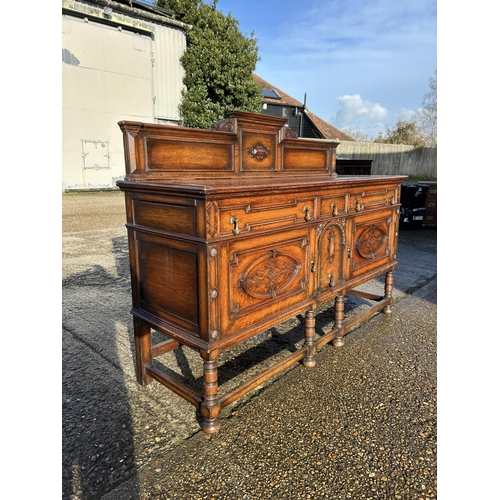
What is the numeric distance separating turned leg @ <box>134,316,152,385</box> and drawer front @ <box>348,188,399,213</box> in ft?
5.44

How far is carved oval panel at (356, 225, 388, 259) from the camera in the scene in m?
3.15

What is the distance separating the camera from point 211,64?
14.5m

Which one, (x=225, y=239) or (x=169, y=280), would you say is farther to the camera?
(x=169, y=280)

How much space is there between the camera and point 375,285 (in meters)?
4.71

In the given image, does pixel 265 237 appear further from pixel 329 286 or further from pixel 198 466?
pixel 198 466

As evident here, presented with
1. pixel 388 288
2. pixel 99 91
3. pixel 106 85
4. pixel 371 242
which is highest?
pixel 106 85

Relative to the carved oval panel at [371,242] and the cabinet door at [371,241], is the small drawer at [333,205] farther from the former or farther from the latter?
the carved oval panel at [371,242]

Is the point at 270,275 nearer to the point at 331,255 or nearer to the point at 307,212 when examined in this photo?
the point at 307,212

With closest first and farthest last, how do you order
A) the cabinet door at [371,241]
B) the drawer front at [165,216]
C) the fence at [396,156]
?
1. the drawer front at [165,216]
2. the cabinet door at [371,241]
3. the fence at [396,156]

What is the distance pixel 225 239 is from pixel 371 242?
1.78 meters

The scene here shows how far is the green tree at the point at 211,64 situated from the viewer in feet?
47.5

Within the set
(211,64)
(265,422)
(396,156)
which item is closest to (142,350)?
(265,422)

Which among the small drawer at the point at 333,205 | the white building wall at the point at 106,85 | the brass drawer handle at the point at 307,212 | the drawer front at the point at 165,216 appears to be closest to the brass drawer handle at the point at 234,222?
the drawer front at the point at 165,216

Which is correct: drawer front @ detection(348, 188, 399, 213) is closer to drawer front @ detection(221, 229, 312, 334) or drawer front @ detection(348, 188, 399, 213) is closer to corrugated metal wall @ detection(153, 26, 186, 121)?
drawer front @ detection(221, 229, 312, 334)
